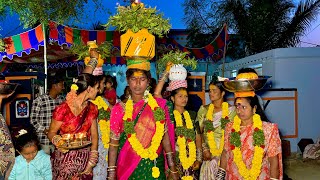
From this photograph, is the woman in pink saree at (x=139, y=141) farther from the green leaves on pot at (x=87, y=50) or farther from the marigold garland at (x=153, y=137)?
the green leaves on pot at (x=87, y=50)

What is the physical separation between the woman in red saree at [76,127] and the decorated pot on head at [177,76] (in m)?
1.17

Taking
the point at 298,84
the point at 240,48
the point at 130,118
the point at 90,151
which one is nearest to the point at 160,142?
the point at 130,118

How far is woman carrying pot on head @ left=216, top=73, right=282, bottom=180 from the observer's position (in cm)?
370

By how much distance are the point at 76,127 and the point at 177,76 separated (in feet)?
5.34

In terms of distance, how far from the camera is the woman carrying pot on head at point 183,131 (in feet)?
16.4

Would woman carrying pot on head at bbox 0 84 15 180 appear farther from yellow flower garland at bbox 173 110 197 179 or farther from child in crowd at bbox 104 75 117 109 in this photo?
child in crowd at bbox 104 75 117 109

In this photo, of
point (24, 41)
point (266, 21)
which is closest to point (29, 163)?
point (24, 41)

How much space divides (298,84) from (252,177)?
28.0ft

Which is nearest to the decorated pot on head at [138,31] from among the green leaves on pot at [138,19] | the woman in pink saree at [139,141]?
the green leaves on pot at [138,19]

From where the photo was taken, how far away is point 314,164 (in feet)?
30.6

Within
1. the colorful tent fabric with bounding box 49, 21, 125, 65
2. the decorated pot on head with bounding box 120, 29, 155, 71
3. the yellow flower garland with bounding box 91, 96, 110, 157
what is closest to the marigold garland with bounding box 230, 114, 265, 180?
the decorated pot on head with bounding box 120, 29, 155, 71

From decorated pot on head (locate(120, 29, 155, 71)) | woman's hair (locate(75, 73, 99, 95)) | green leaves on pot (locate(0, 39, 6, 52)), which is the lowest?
woman's hair (locate(75, 73, 99, 95))

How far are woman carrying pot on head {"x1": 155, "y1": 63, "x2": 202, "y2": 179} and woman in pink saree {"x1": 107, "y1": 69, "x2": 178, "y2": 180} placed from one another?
1.07 meters

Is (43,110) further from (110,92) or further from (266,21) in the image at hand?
(266,21)
